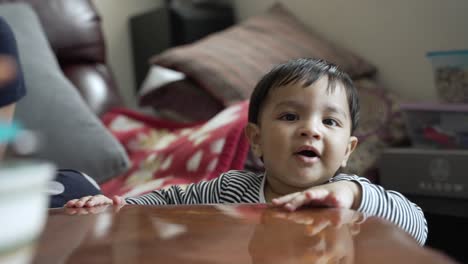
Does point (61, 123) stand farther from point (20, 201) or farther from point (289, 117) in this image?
point (20, 201)

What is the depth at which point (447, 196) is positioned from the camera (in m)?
1.48

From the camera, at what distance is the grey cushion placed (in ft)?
4.93

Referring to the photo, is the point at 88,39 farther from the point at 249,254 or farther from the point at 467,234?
the point at 249,254

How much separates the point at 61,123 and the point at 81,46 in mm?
608

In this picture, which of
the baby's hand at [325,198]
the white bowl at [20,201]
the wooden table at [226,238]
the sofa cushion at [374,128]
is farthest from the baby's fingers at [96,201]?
the sofa cushion at [374,128]

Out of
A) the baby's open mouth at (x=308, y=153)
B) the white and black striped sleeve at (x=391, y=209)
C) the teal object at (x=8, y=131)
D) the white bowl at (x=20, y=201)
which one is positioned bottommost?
the white and black striped sleeve at (x=391, y=209)

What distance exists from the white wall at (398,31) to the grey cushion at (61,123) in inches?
37.9

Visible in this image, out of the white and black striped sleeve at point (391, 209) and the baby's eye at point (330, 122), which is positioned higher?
the baby's eye at point (330, 122)

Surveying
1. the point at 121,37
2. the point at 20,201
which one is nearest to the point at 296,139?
the point at 20,201

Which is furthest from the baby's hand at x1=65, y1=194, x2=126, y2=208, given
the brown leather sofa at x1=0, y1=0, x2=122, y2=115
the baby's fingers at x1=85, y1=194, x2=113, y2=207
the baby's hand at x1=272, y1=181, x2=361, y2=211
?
the brown leather sofa at x1=0, y1=0, x2=122, y2=115

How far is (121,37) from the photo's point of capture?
2.75m

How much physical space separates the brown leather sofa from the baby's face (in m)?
1.20

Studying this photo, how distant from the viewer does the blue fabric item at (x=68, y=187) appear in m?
1.04

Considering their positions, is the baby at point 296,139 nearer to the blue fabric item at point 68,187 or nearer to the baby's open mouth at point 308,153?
the baby's open mouth at point 308,153
